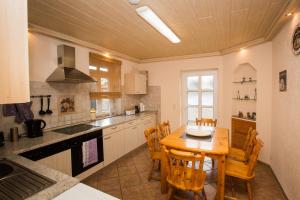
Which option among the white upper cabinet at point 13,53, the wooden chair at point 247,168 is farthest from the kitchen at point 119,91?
the wooden chair at point 247,168

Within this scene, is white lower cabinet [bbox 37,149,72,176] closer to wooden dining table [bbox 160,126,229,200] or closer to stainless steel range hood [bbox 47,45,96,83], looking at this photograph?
stainless steel range hood [bbox 47,45,96,83]

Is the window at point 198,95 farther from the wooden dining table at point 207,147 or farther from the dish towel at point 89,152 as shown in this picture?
the dish towel at point 89,152

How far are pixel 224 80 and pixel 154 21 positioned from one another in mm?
2553

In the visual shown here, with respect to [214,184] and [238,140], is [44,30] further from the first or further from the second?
[238,140]

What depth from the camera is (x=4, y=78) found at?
1.99 feet

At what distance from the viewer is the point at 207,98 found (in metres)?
4.37

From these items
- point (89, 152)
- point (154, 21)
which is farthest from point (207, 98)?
point (89, 152)

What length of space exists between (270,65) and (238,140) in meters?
1.70

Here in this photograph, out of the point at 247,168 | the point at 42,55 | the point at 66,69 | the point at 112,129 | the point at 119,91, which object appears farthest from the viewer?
the point at 119,91

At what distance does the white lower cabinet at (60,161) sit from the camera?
6.69ft

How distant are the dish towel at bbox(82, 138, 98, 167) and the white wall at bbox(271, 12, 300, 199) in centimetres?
279

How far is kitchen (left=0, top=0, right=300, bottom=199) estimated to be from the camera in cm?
116

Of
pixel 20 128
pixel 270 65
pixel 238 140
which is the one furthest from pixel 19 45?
pixel 238 140

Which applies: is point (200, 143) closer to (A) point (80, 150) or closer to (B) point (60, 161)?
(A) point (80, 150)
